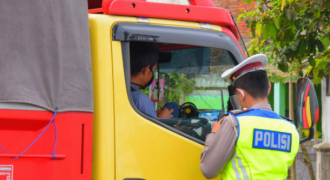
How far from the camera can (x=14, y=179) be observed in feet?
8.21

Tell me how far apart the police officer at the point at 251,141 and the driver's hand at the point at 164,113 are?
1.20ft

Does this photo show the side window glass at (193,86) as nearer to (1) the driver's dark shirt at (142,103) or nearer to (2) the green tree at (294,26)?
(1) the driver's dark shirt at (142,103)

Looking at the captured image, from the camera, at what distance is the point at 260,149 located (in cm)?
279

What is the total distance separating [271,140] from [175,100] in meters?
0.77

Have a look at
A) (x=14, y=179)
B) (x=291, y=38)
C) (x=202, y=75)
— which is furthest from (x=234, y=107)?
(x=291, y=38)

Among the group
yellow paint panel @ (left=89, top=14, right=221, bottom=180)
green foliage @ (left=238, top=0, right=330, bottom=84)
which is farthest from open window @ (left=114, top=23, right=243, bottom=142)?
green foliage @ (left=238, top=0, right=330, bottom=84)

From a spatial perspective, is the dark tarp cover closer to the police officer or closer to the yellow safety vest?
the police officer

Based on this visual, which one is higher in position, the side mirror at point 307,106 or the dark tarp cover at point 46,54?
the dark tarp cover at point 46,54

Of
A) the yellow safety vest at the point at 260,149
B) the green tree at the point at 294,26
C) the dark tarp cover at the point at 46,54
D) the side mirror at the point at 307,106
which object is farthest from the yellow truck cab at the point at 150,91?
the green tree at the point at 294,26

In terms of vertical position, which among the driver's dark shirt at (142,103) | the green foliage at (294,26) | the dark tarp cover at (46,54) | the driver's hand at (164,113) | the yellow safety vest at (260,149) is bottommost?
the yellow safety vest at (260,149)

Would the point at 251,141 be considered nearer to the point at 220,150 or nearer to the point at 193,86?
the point at 220,150

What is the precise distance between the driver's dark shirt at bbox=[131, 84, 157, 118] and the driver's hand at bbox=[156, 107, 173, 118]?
0.07 metres

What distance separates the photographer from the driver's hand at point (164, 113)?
3.14 m

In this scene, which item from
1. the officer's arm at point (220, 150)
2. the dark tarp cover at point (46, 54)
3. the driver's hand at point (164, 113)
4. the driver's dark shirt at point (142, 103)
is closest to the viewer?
the dark tarp cover at point (46, 54)
